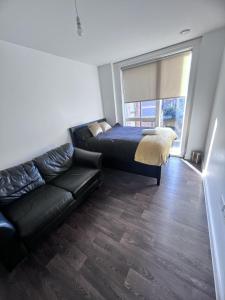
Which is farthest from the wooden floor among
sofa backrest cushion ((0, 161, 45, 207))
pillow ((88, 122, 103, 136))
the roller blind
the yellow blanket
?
the roller blind

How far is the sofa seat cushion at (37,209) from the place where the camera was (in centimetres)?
143

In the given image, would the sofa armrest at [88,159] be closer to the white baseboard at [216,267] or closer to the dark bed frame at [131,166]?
the dark bed frame at [131,166]

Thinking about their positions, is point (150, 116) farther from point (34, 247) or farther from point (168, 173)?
point (34, 247)

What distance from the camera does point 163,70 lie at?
318 cm

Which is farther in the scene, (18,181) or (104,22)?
(18,181)

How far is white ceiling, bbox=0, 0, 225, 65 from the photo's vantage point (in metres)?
1.42

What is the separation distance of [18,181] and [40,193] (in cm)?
34

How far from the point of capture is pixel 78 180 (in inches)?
80.6

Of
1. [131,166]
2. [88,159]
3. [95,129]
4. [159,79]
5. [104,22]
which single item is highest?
[104,22]

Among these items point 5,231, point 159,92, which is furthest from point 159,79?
point 5,231

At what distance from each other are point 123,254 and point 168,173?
1.80 m

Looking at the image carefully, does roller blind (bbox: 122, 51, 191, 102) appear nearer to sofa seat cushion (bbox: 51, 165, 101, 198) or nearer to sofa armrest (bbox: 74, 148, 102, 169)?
sofa armrest (bbox: 74, 148, 102, 169)

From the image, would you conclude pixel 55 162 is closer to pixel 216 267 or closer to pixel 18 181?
pixel 18 181

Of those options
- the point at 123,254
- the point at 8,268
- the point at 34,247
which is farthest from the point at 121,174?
the point at 8,268
